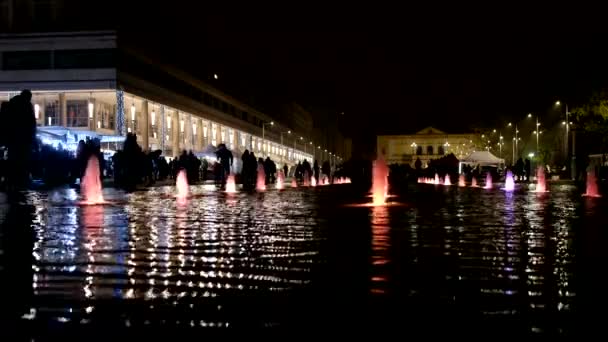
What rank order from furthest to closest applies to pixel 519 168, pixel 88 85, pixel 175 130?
1. pixel 175 130
2. pixel 88 85
3. pixel 519 168

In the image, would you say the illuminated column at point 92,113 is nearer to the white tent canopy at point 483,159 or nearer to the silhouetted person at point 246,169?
the silhouetted person at point 246,169

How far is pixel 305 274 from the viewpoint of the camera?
7777mm

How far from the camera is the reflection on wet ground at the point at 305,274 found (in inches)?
224

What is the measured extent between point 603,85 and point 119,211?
3605cm

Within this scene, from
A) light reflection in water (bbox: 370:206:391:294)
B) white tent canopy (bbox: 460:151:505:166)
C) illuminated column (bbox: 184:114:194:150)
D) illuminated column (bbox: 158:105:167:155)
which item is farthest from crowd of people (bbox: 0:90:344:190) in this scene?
illuminated column (bbox: 184:114:194:150)

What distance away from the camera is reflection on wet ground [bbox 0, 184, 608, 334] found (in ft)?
18.6

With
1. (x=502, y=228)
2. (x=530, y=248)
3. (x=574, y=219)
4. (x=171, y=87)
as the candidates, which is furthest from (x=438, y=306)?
(x=171, y=87)

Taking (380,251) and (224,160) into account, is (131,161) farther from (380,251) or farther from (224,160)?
(380,251)

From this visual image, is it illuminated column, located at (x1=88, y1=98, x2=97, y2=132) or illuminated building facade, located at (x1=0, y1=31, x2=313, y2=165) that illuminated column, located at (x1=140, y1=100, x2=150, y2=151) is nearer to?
illuminated building facade, located at (x1=0, y1=31, x2=313, y2=165)

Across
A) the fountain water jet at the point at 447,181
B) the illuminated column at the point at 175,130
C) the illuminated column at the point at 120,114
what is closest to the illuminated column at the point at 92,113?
the illuminated column at the point at 120,114

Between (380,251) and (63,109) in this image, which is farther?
(63,109)

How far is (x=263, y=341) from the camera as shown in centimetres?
490

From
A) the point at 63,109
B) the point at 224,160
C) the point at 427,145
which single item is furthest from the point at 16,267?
the point at 427,145

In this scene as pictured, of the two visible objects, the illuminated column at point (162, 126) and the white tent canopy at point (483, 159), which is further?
the white tent canopy at point (483, 159)
